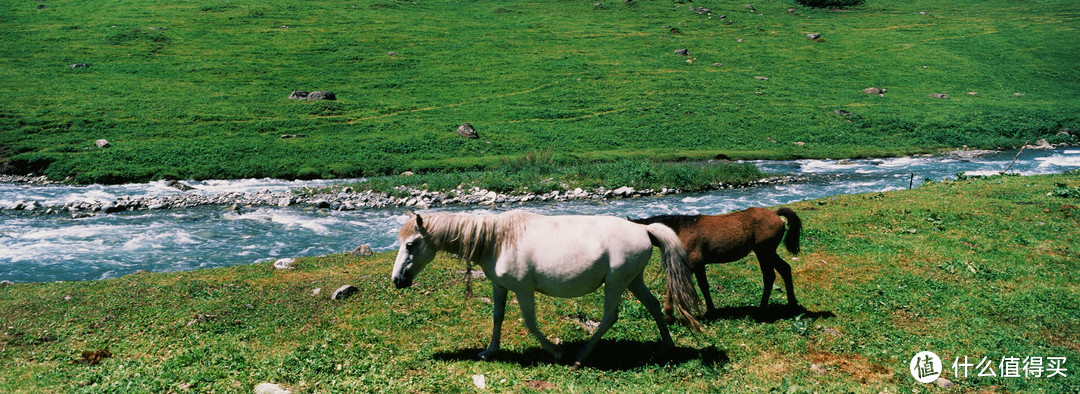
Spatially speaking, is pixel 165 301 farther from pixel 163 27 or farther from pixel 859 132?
pixel 163 27

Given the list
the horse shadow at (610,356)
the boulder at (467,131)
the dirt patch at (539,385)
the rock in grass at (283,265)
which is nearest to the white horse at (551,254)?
the horse shadow at (610,356)

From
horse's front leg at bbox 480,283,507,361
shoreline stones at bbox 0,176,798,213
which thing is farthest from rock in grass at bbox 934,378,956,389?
shoreline stones at bbox 0,176,798,213

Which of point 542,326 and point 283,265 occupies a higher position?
point 542,326

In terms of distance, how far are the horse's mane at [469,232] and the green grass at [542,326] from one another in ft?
5.80

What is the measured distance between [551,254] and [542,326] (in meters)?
2.58

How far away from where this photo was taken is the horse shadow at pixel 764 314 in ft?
37.0

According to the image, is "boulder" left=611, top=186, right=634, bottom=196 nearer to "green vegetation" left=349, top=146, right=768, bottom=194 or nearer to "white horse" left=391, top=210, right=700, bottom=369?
"green vegetation" left=349, top=146, right=768, bottom=194

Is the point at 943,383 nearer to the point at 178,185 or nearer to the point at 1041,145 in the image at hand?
the point at 178,185

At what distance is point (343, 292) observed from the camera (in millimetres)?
12656

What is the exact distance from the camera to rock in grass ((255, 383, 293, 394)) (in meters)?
8.05

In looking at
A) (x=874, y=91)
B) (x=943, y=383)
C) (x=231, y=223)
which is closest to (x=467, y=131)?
(x=231, y=223)

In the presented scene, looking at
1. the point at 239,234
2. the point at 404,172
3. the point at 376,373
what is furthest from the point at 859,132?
the point at 376,373

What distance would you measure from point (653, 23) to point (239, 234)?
73192mm

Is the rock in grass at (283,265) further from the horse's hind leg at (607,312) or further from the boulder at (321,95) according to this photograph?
the boulder at (321,95)
